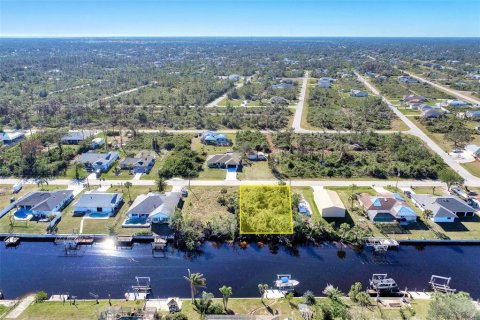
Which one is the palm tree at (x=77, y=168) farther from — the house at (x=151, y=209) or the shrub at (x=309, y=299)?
the shrub at (x=309, y=299)

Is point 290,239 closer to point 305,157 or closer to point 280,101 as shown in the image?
point 305,157

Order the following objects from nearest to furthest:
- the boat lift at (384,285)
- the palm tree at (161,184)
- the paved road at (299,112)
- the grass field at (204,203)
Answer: the boat lift at (384,285) < the grass field at (204,203) < the palm tree at (161,184) < the paved road at (299,112)

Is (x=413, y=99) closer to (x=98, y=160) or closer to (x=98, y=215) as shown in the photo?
(x=98, y=160)

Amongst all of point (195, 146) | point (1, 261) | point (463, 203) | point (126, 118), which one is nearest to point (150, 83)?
point (126, 118)

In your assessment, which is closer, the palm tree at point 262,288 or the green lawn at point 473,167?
the palm tree at point 262,288

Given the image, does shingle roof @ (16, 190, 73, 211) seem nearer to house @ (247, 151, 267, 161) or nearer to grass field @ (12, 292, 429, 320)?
grass field @ (12, 292, 429, 320)

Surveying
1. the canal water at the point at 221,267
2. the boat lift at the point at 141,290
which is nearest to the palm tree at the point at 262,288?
the canal water at the point at 221,267

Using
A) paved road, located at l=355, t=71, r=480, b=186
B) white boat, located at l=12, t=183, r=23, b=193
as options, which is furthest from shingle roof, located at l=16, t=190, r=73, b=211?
paved road, located at l=355, t=71, r=480, b=186
